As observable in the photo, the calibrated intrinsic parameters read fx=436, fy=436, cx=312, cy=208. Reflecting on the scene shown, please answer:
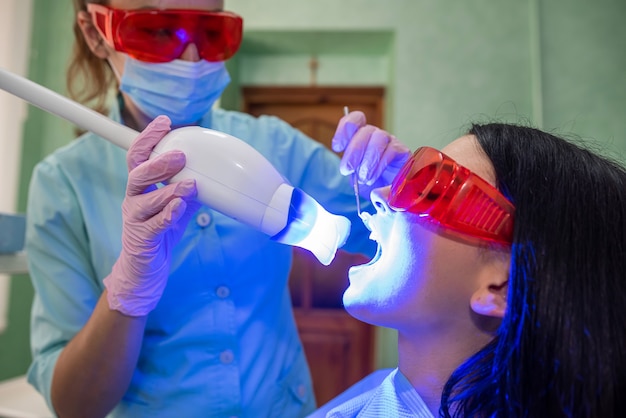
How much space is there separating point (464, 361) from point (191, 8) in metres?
0.88

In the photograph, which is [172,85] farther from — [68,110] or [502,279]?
[502,279]

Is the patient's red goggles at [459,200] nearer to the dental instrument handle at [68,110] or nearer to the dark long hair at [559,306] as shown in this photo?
the dark long hair at [559,306]

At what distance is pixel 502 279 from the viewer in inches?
29.9

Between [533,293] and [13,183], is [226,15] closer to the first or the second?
[533,293]

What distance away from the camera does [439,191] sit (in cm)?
73

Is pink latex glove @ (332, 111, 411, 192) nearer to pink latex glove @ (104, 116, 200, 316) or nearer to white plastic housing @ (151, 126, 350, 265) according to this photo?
white plastic housing @ (151, 126, 350, 265)

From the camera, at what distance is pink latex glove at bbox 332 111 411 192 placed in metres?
0.94

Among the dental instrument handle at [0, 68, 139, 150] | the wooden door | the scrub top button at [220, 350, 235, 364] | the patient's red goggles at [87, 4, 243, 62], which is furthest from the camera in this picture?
the wooden door

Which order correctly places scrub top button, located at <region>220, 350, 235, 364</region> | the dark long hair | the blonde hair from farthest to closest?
the blonde hair, scrub top button, located at <region>220, 350, 235, 364</region>, the dark long hair

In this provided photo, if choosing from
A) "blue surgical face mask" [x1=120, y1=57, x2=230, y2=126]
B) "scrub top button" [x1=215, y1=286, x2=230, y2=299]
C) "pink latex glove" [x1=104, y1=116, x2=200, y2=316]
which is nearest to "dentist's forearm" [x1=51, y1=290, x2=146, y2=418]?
"pink latex glove" [x1=104, y1=116, x2=200, y2=316]

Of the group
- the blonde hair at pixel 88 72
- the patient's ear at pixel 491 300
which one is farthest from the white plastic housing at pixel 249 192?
the blonde hair at pixel 88 72

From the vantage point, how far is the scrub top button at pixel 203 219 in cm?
101

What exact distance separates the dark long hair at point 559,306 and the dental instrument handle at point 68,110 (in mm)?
681

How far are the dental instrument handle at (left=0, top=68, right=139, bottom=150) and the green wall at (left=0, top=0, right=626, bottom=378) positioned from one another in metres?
2.65
